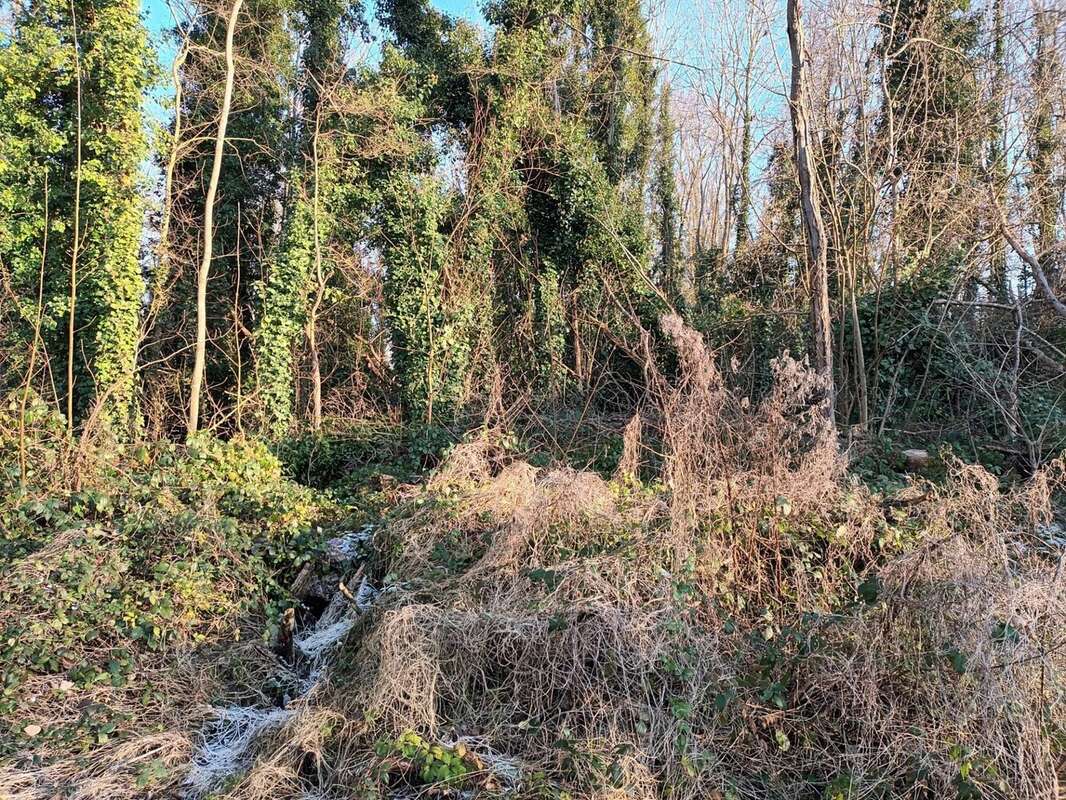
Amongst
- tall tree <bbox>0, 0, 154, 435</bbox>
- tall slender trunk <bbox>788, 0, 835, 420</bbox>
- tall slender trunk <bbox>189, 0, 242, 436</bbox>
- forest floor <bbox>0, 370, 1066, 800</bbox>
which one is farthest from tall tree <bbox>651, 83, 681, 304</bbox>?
forest floor <bbox>0, 370, 1066, 800</bbox>

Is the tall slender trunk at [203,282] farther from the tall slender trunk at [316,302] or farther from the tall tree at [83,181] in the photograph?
the tall slender trunk at [316,302]

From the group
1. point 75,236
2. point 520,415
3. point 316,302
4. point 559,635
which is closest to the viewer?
point 559,635

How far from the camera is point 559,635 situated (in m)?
4.17

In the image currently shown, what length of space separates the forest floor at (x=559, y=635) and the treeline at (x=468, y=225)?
151 inches

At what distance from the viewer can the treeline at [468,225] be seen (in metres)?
9.97

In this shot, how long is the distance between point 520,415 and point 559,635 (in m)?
7.22

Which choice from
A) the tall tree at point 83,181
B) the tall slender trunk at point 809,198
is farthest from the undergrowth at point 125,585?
the tall slender trunk at point 809,198

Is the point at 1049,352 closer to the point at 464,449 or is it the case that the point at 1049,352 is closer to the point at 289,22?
the point at 464,449

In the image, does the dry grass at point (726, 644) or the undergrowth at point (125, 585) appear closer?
the dry grass at point (726, 644)

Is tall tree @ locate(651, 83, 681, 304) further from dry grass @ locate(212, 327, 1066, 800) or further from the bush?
the bush

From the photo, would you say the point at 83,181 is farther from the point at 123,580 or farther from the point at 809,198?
the point at 809,198

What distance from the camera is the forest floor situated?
11.7 feet

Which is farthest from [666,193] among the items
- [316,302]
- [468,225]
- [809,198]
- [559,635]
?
[559,635]

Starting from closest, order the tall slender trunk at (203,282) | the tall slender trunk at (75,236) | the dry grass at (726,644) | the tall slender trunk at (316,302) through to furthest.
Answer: the dry grass at (726,644)
the tall slender trunk at (75,236)
the tall slender trunk at (203,282)
the tall slender trunk at (316,302)
